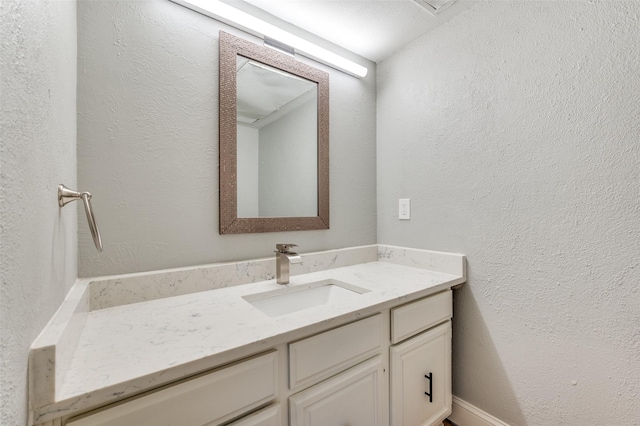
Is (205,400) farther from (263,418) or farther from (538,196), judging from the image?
(538,196)

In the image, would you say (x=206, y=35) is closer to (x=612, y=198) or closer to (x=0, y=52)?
(x=0, y=52)

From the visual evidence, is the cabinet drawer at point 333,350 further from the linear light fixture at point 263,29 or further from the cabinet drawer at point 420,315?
the linear light fixture at point 263,29

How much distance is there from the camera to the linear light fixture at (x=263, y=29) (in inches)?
42.8

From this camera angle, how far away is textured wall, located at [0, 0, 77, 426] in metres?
0.37

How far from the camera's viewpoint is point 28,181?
0.46 m

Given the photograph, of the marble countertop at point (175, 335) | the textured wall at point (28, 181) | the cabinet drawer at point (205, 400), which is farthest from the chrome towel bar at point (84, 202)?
the cabinet drawer at point (205, 400)

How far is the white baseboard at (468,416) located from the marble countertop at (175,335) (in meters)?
0.59

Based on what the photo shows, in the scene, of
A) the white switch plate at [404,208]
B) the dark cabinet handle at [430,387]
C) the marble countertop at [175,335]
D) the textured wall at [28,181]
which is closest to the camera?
the textured wall at [28,181]

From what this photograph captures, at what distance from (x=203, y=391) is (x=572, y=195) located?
1.28 m

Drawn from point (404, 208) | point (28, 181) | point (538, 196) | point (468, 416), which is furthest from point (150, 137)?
point (468, 416)

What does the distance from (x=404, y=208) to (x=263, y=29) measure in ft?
3.56

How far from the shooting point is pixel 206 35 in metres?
1.14

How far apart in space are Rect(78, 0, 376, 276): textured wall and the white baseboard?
3.76 feet

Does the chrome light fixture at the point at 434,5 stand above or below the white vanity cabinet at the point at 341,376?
above
